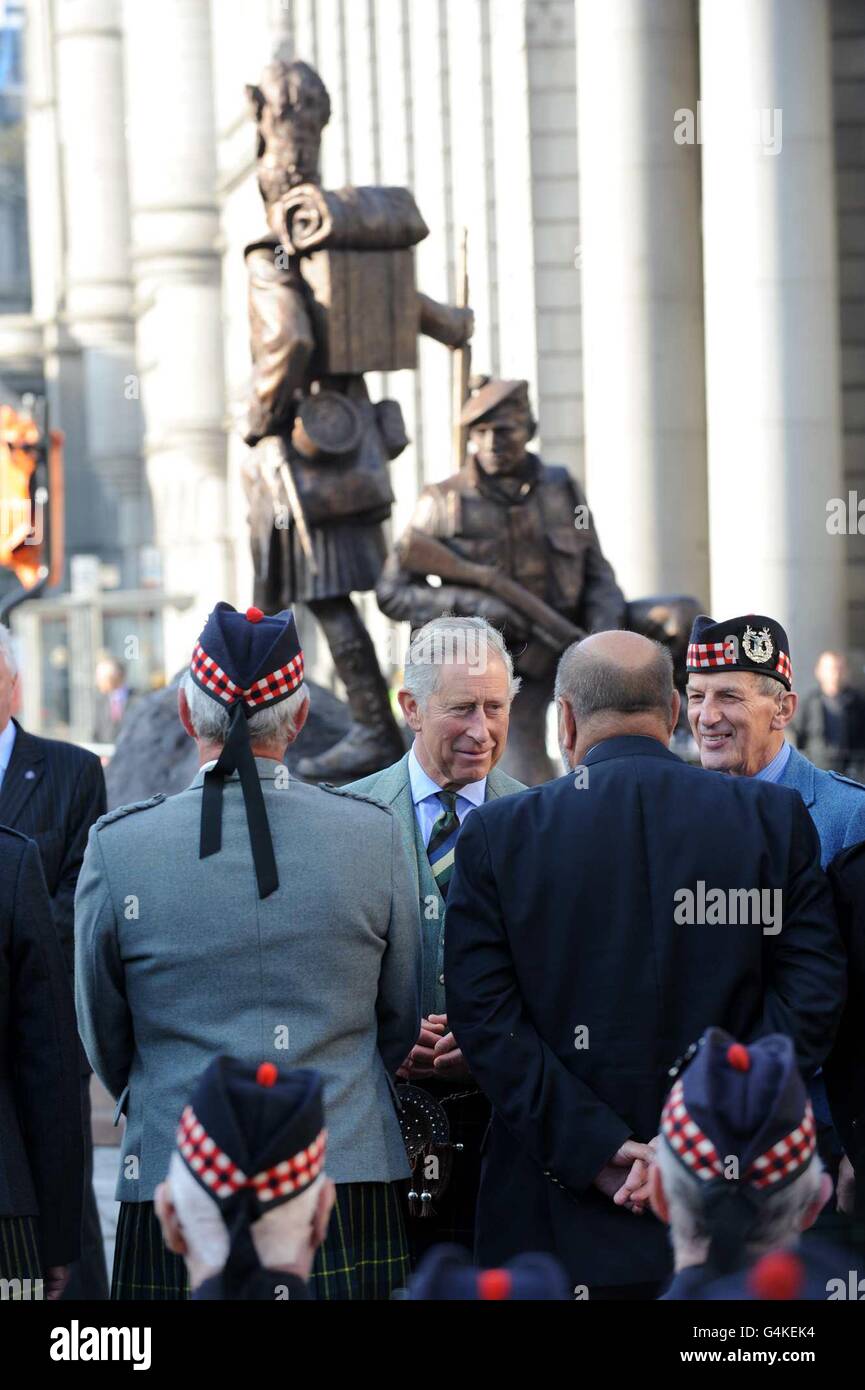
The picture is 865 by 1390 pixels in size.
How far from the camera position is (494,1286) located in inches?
104

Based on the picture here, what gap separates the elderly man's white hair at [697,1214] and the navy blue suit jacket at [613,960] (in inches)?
40.9

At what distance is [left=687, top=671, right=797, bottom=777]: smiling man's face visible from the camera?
5105mm

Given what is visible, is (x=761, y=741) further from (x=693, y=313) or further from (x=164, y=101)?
(x=164, y=101)

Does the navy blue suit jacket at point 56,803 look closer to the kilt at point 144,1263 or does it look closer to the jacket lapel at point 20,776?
the jacket lapel at point 20,776

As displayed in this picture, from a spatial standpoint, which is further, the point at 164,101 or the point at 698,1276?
the point at 164,101

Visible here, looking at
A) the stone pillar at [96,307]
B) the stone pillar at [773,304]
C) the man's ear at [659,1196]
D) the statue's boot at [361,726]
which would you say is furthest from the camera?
the stone pillar at [96,307]

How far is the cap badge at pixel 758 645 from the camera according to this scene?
5.12m

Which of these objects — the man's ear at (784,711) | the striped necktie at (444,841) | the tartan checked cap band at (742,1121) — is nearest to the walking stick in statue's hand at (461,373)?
the man's ear at (784,711)

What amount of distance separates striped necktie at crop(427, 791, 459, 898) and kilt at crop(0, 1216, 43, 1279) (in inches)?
46.6

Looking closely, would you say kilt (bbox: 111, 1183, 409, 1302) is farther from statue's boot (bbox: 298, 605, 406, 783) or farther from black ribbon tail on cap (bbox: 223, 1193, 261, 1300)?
statue's boot (bbox: 298, 605, 406, 783)

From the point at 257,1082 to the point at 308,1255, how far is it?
0.23 meters

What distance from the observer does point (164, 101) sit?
45594 mm
